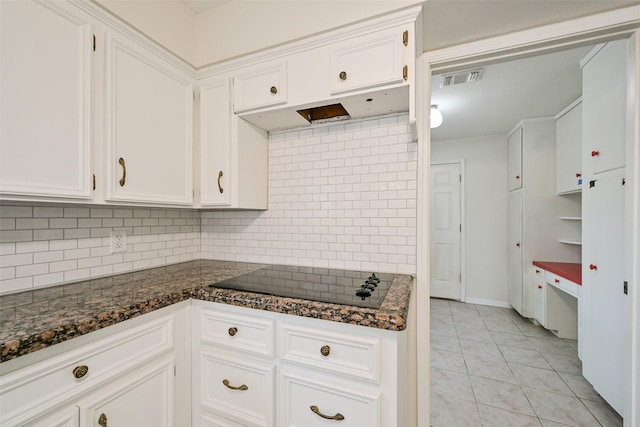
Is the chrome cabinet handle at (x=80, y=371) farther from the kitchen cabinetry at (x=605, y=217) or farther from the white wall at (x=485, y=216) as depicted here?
the white wall at (x=485, y=216)

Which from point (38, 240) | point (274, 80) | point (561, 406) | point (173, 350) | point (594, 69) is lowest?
point (561, 406)

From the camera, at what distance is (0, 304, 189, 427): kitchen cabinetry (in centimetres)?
76

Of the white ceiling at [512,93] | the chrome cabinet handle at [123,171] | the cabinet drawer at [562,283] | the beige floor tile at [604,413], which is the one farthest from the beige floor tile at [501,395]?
the chrome cabinet handle at [123,171]

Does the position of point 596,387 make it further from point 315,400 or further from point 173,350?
point 173,350

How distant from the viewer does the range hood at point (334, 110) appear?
4.27ft

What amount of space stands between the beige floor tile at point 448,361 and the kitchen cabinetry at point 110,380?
2115 millimetres

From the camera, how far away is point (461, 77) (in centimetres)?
229

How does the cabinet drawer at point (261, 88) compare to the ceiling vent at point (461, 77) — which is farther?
the ceiling vent at point (461, 77)

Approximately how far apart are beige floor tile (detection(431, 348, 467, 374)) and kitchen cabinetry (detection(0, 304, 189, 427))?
83.3 inches

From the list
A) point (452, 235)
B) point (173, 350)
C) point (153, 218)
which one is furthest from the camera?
point (452, 235)

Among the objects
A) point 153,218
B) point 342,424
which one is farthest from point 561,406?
point 153,218

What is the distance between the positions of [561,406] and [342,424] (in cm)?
192

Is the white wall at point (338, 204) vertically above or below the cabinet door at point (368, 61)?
below

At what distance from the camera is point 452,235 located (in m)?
4.18
